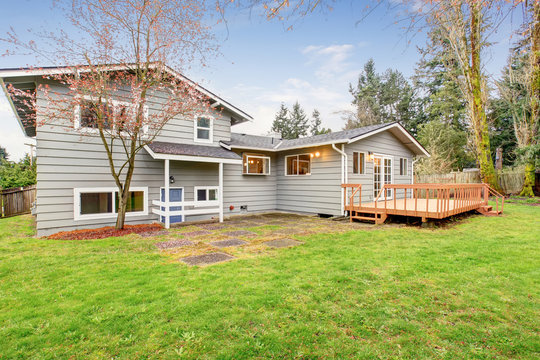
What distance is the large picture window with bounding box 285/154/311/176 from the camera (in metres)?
10.5

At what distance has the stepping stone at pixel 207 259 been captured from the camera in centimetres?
439

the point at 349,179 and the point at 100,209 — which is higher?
the point at 349,179

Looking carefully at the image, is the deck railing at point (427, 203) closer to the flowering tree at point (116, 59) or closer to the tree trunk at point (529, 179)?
the flowering tree at point (116, 59)

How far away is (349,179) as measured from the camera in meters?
9.66

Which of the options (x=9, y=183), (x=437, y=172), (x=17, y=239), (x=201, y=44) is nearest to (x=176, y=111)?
(x=201, y=44)

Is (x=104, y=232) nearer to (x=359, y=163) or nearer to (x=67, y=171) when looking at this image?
(x=67, y=171)

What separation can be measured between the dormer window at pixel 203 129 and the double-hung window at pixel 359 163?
5.52m

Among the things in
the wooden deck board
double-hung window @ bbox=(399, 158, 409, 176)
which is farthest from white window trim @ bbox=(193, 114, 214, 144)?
double-hung window @ bbox=(399, 158, 409, 176)

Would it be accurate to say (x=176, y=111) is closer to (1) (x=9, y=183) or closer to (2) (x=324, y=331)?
(2) (x=324, y=331)

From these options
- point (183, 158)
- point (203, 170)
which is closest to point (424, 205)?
point (203, 170)

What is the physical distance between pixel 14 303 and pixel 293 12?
4437 mm

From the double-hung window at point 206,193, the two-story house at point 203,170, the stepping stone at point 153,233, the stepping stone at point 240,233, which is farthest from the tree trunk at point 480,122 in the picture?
the stepping stone at point 153,233

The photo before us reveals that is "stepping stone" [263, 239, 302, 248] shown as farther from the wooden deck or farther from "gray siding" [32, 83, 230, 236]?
"gray siding" [32, 83, 230, 236]

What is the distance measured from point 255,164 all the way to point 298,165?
5.99 feet
